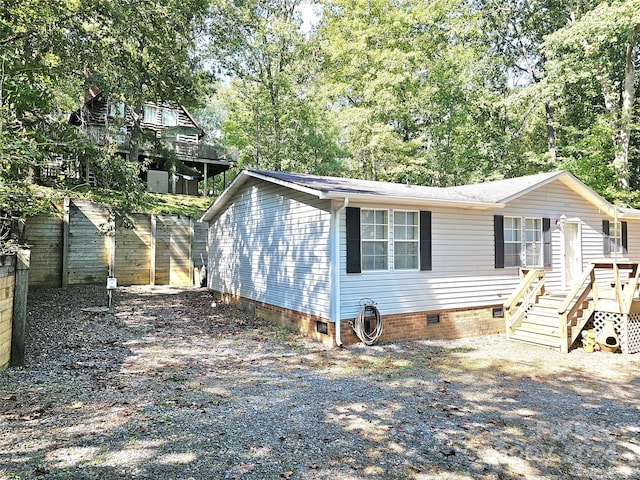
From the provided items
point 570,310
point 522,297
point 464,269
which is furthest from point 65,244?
point 570,310

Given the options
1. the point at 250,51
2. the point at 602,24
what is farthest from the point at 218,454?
the point at 250,51

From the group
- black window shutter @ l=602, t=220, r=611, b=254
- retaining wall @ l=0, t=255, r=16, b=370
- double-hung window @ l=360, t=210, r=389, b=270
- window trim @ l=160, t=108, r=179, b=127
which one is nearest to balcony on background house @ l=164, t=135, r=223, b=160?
window trim @ l=160, t=108, r=179, b=127

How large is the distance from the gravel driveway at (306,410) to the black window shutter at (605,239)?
5079 mm

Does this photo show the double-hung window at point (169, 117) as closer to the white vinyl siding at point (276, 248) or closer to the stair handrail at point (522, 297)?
the white vinyl siding at point (276, 248)

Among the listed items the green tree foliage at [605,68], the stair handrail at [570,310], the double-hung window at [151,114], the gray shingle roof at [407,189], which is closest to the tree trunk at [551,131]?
the green tree foliage at [605,68]

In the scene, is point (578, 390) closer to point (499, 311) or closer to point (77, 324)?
point (499, 311)

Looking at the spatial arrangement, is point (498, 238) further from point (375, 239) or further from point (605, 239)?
point (605, 239)

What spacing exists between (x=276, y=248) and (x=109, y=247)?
759 centimetres

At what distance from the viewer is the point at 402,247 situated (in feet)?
28.0

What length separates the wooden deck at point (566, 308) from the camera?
805 cm

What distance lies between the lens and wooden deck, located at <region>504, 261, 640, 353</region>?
8047mm

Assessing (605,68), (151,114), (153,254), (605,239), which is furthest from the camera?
(151,114)

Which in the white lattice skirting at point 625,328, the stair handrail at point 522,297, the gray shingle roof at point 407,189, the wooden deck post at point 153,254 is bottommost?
the white lattice skirting at point 625,328

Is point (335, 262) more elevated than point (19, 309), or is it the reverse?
point (335, 262)
